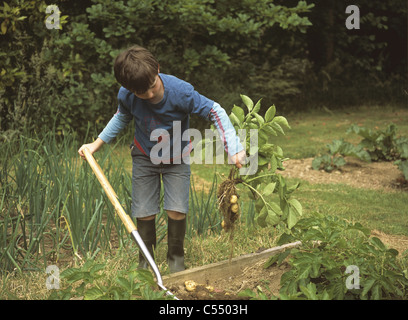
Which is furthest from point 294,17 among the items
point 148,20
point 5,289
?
point 5,289

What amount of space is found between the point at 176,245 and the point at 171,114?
2.25ft

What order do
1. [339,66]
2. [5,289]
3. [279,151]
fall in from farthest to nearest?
1. [339,66]
2. [279,151]
3. [5,289]

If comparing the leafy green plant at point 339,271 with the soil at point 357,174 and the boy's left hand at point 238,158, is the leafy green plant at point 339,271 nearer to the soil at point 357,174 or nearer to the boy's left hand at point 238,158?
the boy's left hand at point 238,158

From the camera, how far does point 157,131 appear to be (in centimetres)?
275

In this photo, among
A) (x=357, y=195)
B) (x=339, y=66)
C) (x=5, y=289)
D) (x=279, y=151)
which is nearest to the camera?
(x=5, y=289)

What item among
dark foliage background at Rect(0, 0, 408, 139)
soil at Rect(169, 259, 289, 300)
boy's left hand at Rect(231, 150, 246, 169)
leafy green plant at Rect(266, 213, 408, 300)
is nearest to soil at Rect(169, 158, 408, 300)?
soil at Rect(169, 259, 289, 300)

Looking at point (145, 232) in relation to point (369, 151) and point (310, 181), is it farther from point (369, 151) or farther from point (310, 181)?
Result: point (369, 151)

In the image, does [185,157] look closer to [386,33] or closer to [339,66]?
[339,66]

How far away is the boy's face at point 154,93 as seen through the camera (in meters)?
2.57

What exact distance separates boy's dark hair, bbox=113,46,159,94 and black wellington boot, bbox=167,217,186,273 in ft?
2.44

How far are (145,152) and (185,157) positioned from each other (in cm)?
20

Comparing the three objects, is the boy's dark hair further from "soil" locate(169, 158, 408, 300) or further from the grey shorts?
"soil" locate(169, 158, 408, 300)

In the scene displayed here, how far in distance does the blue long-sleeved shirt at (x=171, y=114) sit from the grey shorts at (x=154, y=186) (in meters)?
0.08
